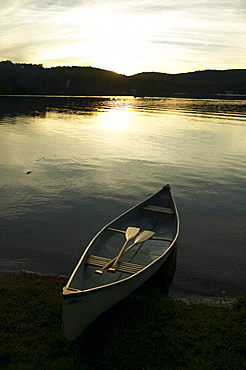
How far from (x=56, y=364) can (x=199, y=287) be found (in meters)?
5.11

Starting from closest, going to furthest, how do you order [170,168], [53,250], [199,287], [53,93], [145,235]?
1. [199,287]
2. [145,235]
3. [53,250]
4. [170,168]
5. [53,93]

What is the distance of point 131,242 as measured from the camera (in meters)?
10.6

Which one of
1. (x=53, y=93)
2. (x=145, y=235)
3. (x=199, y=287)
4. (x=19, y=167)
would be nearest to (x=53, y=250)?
(x=145, y=235)

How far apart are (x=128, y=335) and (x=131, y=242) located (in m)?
3.97

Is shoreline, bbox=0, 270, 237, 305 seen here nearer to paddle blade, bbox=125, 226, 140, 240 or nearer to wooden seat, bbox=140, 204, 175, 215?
paddle blade, bbox=125, 226, 140, 240

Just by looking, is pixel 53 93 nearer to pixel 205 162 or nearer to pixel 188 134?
pixel 188 134

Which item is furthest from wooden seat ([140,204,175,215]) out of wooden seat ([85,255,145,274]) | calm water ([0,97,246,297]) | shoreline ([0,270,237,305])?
wooden seat ([85,255,145,274])

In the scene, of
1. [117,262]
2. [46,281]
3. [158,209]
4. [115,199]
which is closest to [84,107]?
[115,199]

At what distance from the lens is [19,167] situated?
22906 millimetres

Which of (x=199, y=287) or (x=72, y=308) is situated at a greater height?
(x=72, y=308)

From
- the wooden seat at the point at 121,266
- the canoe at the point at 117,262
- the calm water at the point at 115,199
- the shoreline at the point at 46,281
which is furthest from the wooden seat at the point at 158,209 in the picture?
the wooden seat at the point at 121,266

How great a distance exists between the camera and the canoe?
630cm

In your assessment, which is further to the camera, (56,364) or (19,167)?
(19,167)

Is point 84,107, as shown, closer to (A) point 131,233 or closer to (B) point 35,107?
(B) point 35,107
